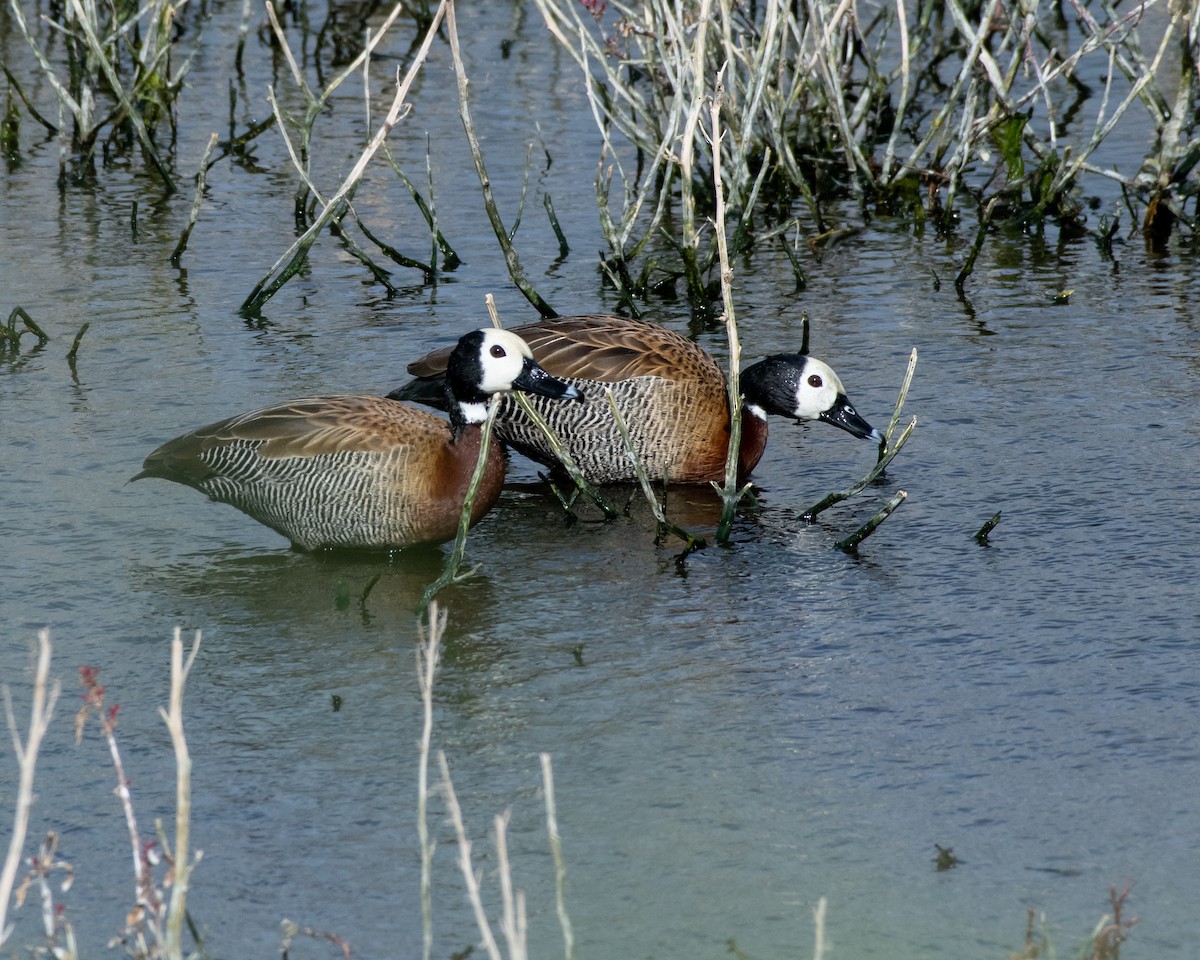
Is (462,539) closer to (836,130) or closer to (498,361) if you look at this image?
(498,361)

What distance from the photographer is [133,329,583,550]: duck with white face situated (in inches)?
232

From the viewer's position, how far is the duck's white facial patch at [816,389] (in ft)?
22.4

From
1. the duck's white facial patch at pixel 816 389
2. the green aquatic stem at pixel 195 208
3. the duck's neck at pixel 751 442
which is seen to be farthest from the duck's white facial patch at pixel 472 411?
the green aquatic stem at pixel 195 208

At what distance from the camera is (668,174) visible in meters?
9.05

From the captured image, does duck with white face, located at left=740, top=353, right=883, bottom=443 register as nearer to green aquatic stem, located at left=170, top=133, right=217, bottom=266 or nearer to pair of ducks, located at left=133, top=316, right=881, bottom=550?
pair of ducks, located at left=133, top=316, right=881, bottom=550

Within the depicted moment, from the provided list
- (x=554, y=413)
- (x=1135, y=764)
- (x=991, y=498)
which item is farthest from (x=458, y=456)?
(x=1135, y=764)

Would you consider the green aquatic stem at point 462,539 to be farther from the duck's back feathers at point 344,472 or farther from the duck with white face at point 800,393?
the duck with white face at point 800,393

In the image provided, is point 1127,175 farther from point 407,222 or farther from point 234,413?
point 234,413

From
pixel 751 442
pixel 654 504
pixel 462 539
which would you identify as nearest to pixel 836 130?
pixel 751 442

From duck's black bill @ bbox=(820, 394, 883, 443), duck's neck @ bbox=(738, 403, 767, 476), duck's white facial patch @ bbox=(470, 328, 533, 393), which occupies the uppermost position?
duck's white facial patch @ bbox=(470, 328, 533, 393)

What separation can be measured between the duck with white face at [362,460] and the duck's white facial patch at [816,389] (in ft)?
3.81

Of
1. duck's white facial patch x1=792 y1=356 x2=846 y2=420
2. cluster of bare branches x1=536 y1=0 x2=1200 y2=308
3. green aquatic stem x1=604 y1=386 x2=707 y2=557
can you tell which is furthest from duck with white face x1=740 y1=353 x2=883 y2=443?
Answer: green aquatic stem x1=604 y1=386 x2=707 y2=557

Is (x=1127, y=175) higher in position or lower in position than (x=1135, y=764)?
higher

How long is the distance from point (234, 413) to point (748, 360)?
236cm
